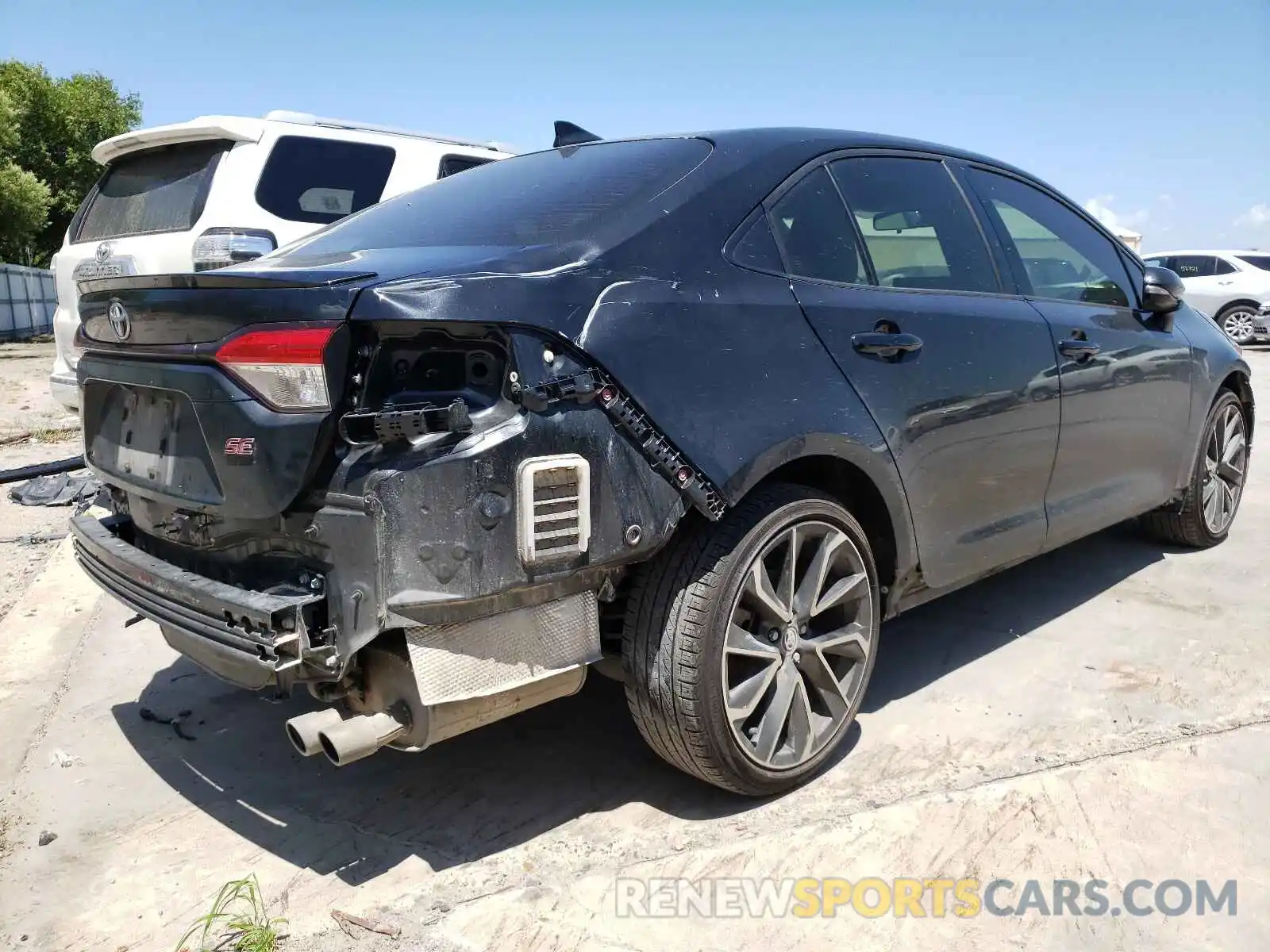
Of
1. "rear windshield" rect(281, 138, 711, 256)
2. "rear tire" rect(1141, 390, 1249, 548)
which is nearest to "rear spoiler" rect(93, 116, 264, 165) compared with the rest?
"rear windshield" rect(281, 138, 711, 256)

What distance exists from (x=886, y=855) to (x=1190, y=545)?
341 centimetres

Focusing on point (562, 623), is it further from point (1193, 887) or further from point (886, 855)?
point (1193, 887)

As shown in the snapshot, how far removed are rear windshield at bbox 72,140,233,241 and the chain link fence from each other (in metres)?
19.4

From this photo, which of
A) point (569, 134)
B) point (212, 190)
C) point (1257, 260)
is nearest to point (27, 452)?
point (212, 190)

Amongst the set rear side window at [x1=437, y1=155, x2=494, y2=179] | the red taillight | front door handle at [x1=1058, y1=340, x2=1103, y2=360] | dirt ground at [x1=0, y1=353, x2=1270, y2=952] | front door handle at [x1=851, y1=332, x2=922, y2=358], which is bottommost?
dirt ground at [x1=0, y1=353, x2=1270, y2=952]

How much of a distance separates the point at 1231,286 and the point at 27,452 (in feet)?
56.1

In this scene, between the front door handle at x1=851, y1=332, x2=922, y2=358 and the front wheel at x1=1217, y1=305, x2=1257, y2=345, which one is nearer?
the front door handle at x1=851, y1=332, x2=922, y2=358

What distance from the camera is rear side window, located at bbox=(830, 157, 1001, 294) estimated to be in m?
3.19

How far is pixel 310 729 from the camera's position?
229cm

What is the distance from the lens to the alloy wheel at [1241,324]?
657 inches

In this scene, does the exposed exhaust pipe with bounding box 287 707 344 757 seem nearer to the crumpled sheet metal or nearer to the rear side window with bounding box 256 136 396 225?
the rear side window with bounding box 256 136 396 225

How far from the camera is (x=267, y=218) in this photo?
5.77 m

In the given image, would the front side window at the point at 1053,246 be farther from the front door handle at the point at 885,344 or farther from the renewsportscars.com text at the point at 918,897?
the renewsportscars.com text at the point at 918,897

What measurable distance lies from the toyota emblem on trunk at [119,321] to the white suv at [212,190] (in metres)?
2.71
